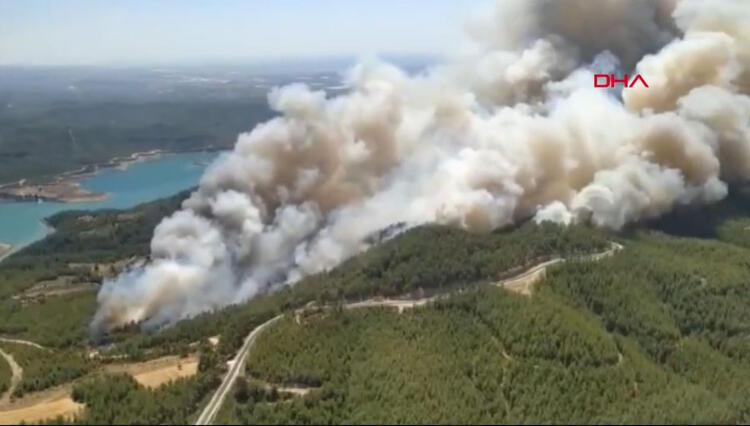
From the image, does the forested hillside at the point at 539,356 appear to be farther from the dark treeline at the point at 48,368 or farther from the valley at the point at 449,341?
the dark treeline at the point at 48,368

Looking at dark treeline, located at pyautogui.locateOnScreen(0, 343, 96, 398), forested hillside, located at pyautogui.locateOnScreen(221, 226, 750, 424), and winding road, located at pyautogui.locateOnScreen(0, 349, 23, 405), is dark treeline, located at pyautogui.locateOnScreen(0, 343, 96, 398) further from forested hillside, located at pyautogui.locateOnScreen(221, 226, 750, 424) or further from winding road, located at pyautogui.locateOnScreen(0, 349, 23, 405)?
forested hillside, located at pyautogui.locateOnScreen(221, 226, 750, 424)

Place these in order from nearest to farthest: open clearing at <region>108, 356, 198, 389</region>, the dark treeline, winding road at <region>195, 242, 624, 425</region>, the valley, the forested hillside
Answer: the forested hillside → winding road at <region>195, 242, 624, 425</region> → the valley → open clearing at <region>108, 356, 198, 389</region> → the dark treeline

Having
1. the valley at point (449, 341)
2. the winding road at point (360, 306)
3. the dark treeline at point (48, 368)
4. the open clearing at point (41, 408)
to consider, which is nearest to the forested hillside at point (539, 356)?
the valley at point (449, 341)

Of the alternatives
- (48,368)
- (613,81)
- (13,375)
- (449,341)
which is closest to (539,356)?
(449,341)

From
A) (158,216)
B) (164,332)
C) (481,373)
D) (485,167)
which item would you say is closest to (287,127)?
(485,167)

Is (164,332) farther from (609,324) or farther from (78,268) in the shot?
(78,268)

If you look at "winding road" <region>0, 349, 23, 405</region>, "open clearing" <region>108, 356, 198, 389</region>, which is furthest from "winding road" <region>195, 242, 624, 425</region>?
"winding road" <region>0, 349, 23, 405</region>

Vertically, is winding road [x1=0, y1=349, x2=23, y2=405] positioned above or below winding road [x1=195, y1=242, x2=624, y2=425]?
below
